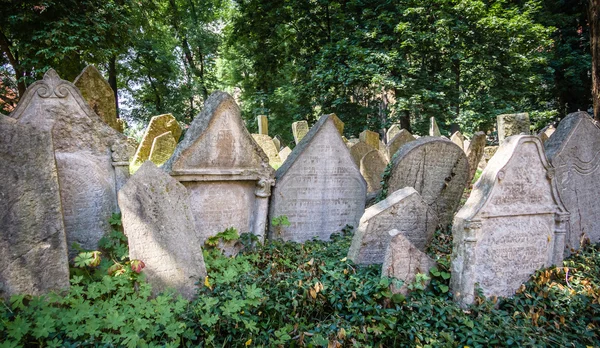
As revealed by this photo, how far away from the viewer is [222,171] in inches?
176

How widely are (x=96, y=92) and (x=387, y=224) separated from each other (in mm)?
4562

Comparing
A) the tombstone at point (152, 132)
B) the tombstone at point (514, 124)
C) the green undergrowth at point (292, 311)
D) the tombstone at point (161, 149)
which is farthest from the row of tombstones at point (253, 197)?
the tombstone at point (152, 132)

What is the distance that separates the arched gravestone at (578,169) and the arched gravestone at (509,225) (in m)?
0.93

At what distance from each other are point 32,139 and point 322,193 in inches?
142

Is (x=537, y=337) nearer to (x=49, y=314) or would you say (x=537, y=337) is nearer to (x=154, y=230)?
(x=154, y=230)

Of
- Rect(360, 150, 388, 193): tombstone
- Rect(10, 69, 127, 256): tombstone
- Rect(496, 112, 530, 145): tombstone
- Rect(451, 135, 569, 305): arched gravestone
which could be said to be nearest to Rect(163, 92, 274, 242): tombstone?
Rect(10, 69, 127, 256): tombstone

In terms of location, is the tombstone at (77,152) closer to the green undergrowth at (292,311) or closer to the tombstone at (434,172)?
the green undergrowth at (292,311)

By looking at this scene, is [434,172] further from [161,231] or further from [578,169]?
[161,231]

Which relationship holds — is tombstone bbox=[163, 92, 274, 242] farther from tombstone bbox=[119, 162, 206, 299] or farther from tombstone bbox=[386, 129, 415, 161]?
tombstone bbox=[386, 129, 415, 161]

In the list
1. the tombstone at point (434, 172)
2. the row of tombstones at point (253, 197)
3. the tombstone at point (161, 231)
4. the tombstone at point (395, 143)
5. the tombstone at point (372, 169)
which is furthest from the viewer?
the tombstone at point (395, 143)

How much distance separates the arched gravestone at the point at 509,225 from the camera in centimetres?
352

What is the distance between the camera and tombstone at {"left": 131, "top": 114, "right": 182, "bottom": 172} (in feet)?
29.1

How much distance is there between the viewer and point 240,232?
4.74 m

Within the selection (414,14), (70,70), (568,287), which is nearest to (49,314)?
(568,287)
